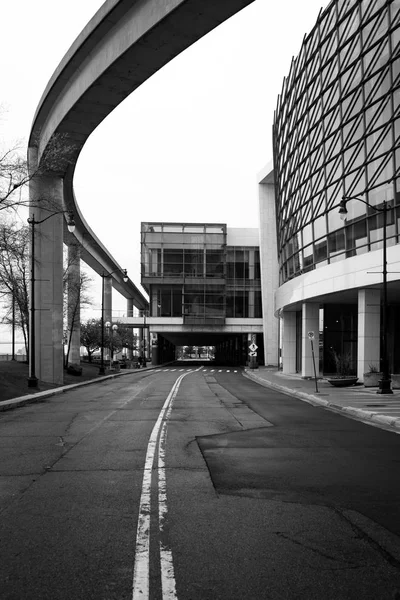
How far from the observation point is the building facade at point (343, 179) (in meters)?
31.0

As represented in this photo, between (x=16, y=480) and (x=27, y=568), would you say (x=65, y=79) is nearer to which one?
(x=16, y=480)

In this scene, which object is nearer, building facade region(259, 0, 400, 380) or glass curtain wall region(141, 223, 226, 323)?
building facade region(259, 0, 400, 380)

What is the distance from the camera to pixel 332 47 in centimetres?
3806

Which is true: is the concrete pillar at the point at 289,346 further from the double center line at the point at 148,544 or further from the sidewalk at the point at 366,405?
the double center line at the point at 148,544

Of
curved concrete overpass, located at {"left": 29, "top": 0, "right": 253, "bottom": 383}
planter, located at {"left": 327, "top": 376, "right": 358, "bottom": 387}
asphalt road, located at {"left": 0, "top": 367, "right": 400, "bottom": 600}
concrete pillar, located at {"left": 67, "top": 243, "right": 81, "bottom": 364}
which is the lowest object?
planter, located at {"left": 327, "top": 376, "right": 358, "bottom": 387}

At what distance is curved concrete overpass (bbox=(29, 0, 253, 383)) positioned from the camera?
1455 cm

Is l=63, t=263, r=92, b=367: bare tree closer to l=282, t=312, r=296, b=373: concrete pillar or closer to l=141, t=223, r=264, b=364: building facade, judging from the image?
l=282, t=312, r=296, b=373: concrete pillar

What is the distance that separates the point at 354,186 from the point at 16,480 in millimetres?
30103

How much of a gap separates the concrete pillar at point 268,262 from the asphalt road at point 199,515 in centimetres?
6348

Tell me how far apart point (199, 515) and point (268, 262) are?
240 ft

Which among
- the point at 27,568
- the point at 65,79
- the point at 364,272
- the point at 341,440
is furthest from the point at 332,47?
the point at 27,568

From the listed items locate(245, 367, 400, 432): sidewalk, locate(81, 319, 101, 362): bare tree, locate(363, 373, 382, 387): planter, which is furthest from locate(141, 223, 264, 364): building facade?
locate(245, 367, 400, 432): sidewalk

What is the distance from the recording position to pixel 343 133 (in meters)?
36.2

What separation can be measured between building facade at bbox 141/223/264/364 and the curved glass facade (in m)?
41.5
